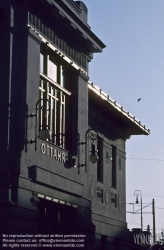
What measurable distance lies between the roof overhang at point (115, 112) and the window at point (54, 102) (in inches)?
114

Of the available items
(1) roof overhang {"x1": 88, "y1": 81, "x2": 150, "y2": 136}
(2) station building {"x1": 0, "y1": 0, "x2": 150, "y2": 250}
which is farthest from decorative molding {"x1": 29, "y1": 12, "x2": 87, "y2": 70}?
(1) roof overhang {"x1": 88, "y1": 81, "x2": 150, "y2": 136}

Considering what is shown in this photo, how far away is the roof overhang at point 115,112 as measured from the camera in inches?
1134

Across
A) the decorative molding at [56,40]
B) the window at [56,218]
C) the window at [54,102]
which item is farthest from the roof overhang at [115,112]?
the window at [56,218]

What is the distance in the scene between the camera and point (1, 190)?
20.1m

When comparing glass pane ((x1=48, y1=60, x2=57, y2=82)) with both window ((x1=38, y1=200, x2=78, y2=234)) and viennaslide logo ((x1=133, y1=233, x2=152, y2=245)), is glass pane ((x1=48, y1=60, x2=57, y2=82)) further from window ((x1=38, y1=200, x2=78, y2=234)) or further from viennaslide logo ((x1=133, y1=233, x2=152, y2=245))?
viennaslide logo ((x1=133, y1=233, x2=152, y2=245))

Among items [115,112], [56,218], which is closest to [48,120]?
[56,218]

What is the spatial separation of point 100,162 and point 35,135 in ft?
31.7

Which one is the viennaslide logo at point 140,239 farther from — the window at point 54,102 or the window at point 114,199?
the window at point 54,102

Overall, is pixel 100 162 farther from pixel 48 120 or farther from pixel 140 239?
pixel 48 120

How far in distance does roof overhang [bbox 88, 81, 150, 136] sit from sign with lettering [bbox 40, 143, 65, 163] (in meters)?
4.57

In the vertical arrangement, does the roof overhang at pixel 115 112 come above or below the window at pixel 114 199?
above

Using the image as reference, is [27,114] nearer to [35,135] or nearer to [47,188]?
[35,135]

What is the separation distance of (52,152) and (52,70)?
9.99 feet

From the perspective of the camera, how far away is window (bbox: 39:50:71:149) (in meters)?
22.9
